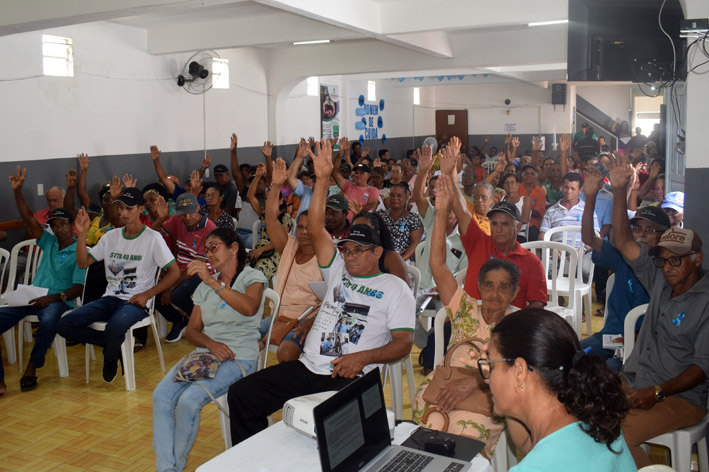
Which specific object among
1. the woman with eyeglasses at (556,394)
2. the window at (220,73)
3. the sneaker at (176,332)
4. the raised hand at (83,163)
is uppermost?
the window at (220,73)

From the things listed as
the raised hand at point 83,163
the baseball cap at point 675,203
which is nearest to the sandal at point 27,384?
the raised hand at point 83,163

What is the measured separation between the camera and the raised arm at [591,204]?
12.0 feet

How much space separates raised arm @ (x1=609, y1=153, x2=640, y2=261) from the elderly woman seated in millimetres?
692

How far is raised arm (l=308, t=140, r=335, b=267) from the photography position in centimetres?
342

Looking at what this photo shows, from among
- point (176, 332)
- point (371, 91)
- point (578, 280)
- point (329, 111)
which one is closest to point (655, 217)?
point (578, 280)

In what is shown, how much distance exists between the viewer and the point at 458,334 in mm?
3035

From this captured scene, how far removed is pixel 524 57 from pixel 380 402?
309 inches

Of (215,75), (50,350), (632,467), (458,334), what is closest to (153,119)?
(215,75)

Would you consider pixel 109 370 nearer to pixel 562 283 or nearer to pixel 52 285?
pixel 52 285

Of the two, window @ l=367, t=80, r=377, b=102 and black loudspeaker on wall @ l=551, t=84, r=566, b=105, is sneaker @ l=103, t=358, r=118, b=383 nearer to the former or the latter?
window @ l=367, t=80, r=377, b=102

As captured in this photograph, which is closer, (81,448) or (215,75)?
(81,448)

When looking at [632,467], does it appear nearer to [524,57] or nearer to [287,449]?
[287,449]

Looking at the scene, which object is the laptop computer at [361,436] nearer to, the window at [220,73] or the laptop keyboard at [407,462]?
the laptop keyboard at [407,462]

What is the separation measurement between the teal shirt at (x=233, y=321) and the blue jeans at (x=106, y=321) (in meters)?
1.13
